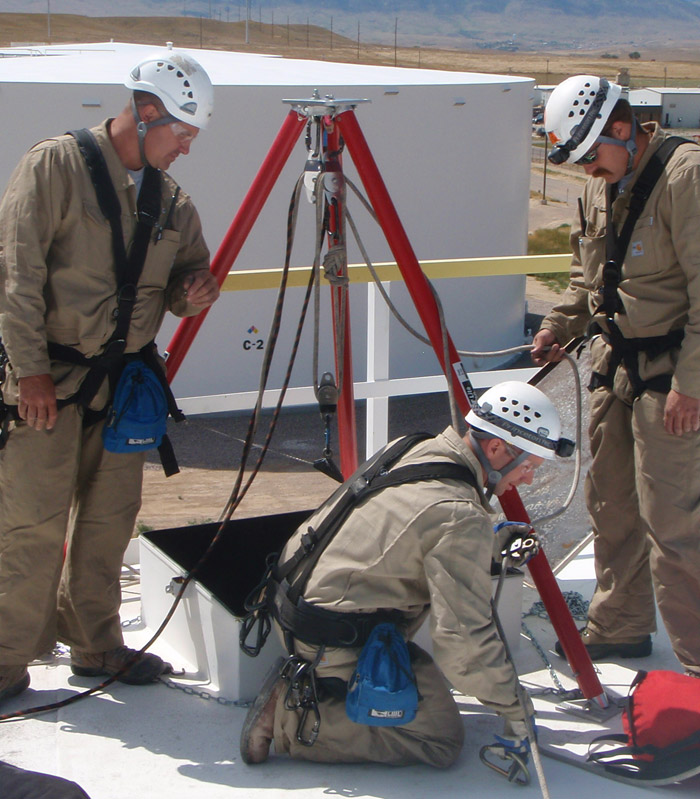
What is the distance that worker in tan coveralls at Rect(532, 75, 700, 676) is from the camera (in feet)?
9.74

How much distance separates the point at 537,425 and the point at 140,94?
1461 millimetres

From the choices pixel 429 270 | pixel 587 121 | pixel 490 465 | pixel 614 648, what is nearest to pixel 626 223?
pixel 587 121

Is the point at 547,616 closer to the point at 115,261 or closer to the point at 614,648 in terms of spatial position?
the point at 614,648

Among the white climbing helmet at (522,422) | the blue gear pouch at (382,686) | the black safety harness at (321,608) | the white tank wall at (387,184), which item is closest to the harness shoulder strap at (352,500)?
the black safety harness at (321,608)

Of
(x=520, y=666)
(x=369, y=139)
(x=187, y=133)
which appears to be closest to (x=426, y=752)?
(x=520, y=666)

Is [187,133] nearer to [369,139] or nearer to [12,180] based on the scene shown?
[12,180]

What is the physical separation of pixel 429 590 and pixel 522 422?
0.53 meters

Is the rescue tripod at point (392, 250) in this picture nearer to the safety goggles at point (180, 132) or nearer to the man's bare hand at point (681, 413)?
the safety goggles at point (180, 132)

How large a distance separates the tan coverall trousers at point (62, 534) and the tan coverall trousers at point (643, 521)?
1.56 meters

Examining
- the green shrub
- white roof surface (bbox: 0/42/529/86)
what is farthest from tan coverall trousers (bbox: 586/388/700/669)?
the green shrub

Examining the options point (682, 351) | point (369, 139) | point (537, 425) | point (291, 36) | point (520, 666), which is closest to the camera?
point (537, 425)

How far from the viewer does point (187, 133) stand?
2.85m

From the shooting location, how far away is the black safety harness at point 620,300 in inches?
119

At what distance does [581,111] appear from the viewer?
2990 millimetres
